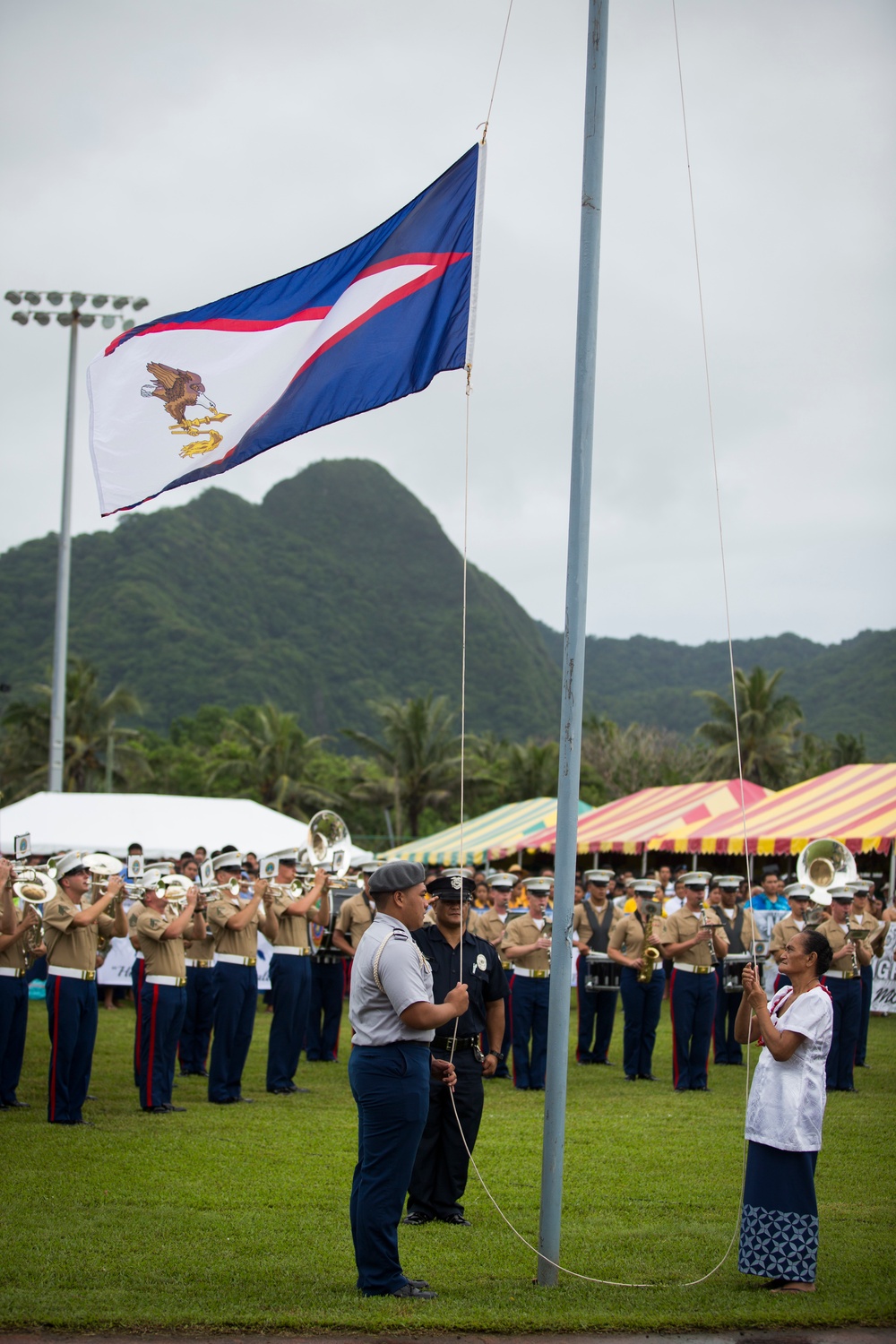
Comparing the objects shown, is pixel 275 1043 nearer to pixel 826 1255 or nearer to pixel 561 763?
pixel 826 1255

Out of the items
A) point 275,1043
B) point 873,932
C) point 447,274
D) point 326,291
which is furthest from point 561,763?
point 873,932

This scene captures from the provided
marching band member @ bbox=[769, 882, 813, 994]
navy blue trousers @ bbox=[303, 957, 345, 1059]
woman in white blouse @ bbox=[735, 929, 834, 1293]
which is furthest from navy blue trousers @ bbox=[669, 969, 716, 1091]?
woman in white blouse @ bbox=[735, 929, 834, 1293]

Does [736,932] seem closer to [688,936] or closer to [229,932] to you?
[688,936]

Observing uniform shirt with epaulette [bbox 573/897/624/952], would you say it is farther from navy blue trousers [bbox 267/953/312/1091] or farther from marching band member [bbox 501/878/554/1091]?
navy blue trousers [bbox 267/953/312/1091]

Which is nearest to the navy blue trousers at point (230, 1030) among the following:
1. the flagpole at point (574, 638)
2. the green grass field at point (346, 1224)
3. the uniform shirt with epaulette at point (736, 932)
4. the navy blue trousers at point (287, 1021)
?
the green grass field at point (346, 1224)

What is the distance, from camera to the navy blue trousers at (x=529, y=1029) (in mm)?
13781

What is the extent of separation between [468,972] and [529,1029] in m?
6.40

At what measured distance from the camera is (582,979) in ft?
50.5

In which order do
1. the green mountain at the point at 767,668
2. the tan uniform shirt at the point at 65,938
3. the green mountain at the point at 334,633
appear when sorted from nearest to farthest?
the tan uniform shirt at the point at 65,938 → the green mountain at the point at 767,668 → the green mountain at the point at 334,633

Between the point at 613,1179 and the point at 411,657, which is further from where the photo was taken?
the point at 411,657

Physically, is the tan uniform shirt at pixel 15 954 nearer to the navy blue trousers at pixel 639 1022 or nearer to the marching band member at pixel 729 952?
the navy blue trousers at pixel 639 1022

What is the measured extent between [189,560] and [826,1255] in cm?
12447

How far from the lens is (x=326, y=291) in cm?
809

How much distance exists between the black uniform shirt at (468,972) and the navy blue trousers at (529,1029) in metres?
5.81
